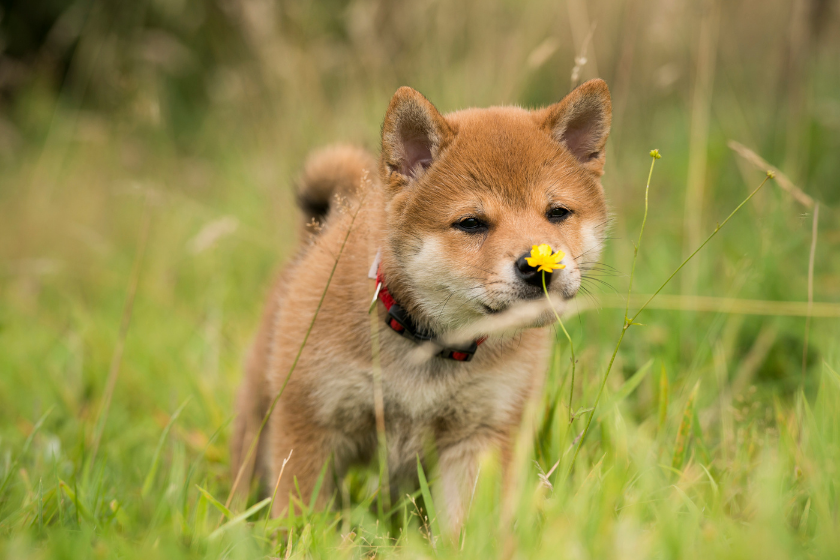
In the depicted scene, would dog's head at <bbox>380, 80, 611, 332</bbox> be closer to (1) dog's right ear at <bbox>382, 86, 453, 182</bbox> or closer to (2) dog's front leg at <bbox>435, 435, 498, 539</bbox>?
(1) dog's right ear at <bbox>382, 86, 453, 182</bbox>

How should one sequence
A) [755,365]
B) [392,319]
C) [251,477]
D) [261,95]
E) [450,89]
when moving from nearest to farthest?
1. [392,319]
2. [251,477]
3. [755,365]
4. [450,89]
5. [261,95]

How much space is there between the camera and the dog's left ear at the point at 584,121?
2.29 m

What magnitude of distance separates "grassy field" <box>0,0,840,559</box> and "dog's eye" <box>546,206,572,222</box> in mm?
297

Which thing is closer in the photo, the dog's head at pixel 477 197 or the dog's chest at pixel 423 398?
the dog's head at pixel 477 197

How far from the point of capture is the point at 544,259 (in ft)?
6.09

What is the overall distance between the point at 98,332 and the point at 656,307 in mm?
3309

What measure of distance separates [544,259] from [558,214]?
47 cm

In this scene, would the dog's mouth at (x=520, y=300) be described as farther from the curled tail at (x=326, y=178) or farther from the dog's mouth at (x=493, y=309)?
the curled tail at (x=326, y=178)

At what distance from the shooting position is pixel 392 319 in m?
2.26

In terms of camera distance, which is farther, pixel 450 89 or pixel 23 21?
pixel 23 21

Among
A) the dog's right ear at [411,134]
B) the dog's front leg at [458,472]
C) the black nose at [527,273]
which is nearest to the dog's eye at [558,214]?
the black nose at [527,273]

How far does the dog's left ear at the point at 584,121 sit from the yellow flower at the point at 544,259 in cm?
66

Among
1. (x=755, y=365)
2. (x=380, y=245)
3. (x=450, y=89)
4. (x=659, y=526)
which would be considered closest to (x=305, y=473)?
(x=380, y=245)

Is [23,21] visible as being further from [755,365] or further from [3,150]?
[755,365]
